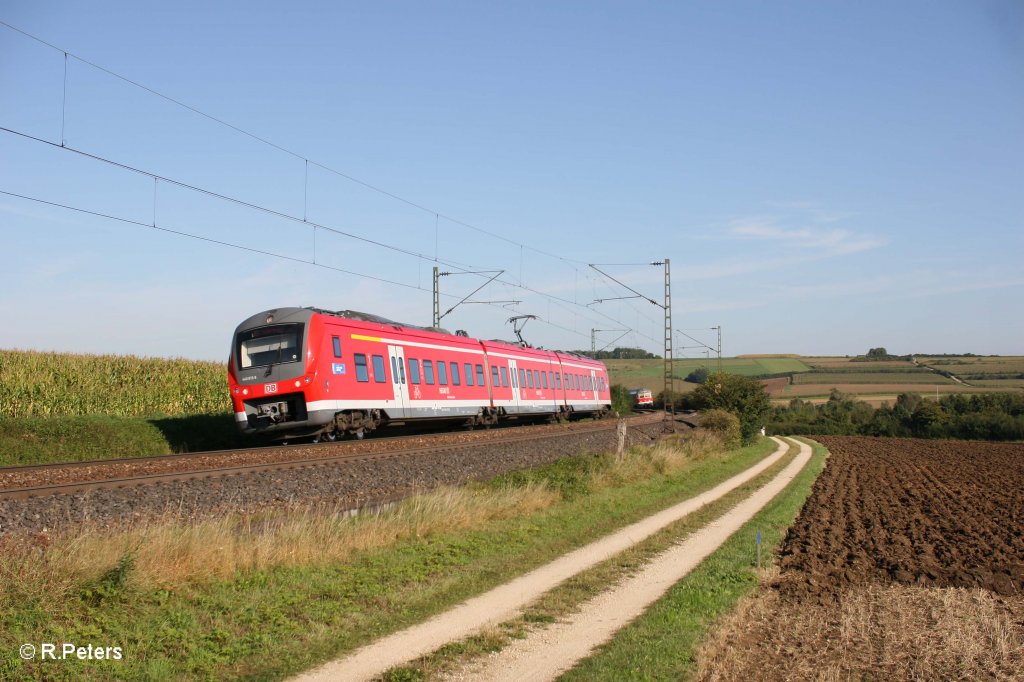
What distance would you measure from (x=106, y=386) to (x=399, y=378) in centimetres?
1074

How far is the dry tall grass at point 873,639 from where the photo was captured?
718 centimetres

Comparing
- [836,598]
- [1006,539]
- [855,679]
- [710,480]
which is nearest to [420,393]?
[710,480]

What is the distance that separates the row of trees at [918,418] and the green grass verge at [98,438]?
2424 inches

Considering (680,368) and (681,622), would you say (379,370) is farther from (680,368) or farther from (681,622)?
(680,368)

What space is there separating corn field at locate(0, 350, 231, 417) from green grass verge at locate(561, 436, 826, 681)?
2231 centimetres

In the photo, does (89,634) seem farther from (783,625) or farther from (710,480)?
(710,480)

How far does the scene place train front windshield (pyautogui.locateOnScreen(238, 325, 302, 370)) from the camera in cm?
2238

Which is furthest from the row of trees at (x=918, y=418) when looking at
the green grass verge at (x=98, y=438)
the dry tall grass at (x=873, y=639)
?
the dry tall grass at (x=873, y=639)

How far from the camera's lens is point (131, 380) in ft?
102

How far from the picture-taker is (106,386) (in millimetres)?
29922

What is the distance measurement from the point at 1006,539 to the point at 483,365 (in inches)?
820

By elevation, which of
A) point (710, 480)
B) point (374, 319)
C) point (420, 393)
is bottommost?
point (710, 480)

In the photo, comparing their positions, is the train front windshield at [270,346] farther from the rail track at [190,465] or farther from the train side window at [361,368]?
the rail track at [190,465]

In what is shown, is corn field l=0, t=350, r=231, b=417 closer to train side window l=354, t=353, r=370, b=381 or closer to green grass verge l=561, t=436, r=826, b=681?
train side window l=354, t=353, r=370, b=381
